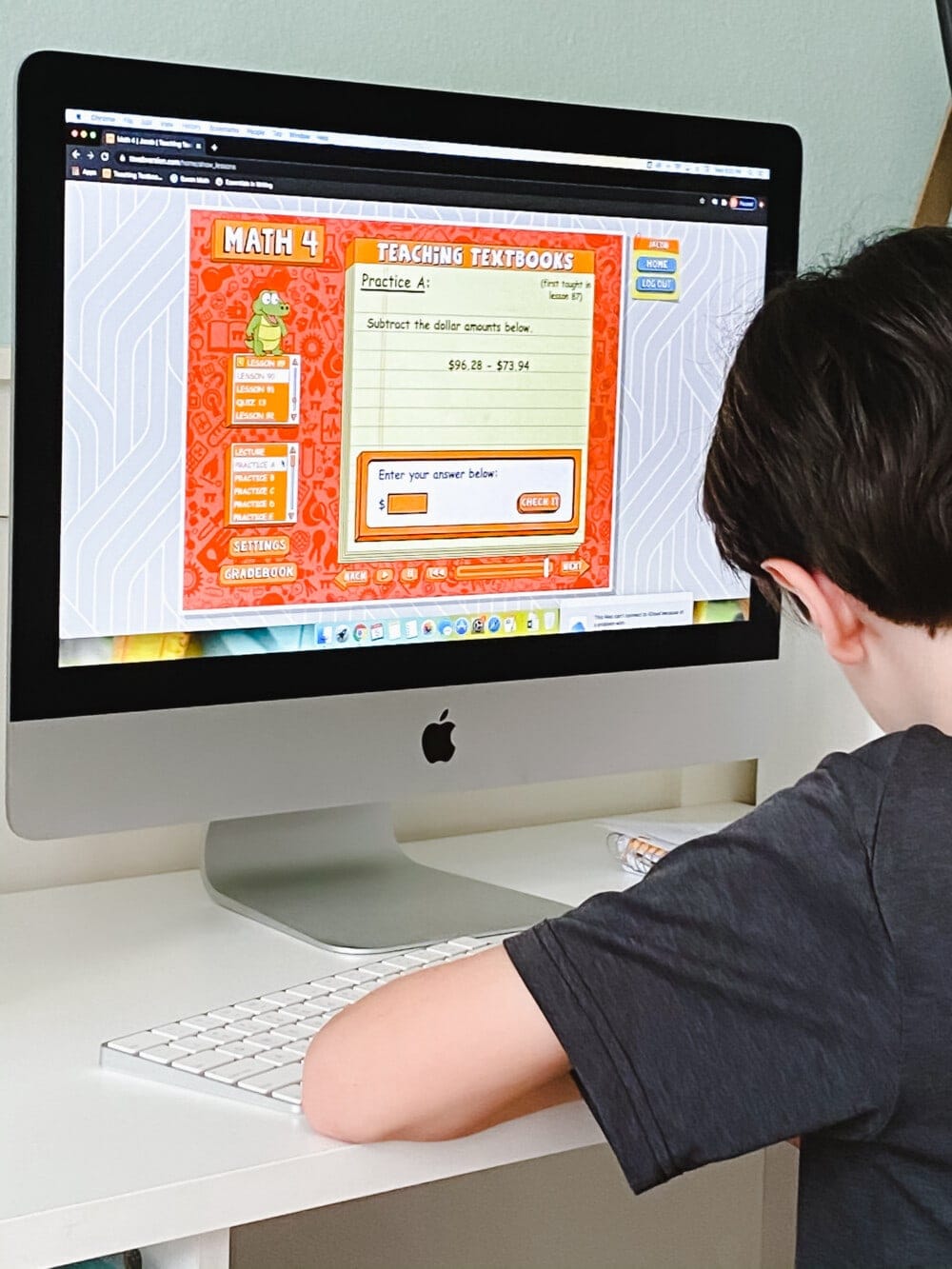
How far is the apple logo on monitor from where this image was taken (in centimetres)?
112

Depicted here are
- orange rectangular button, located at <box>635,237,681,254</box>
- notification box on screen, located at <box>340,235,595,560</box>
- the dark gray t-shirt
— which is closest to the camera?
the dark gray t-shirt

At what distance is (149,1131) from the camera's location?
78cm

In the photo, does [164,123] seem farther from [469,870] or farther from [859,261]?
[469,870]

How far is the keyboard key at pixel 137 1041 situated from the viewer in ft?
2.80

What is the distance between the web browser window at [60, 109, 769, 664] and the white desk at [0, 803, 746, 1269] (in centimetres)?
19

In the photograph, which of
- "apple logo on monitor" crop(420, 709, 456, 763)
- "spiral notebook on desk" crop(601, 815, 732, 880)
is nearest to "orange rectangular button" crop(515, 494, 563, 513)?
"apple logo on monitor" crop(420, 709, 456, 763)

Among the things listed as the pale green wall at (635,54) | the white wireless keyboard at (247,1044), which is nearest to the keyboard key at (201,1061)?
the white wireless keyboard at (247,1044)

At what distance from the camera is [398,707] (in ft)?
3.61

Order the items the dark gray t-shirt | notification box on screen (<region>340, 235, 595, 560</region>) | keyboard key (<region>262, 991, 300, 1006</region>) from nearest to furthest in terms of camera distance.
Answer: the dark gray t-shirt
keyboard key (<region>262, 991, 300, 1006</region>)
notification box on screen (<region>340, 235, 595, 560</region>)

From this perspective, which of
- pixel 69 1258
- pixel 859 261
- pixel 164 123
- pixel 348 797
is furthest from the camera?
pixel 348 797

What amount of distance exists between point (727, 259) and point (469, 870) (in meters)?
0.48

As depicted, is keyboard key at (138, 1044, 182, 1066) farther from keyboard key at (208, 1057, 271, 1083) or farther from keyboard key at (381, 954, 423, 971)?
keyboard key at (381, 954, 423, 971)

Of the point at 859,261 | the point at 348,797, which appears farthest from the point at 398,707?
the point at 859,261

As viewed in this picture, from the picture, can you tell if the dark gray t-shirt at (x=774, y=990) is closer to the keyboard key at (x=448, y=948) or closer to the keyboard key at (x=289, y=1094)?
the keyboard key at (x=289, y=1094)
